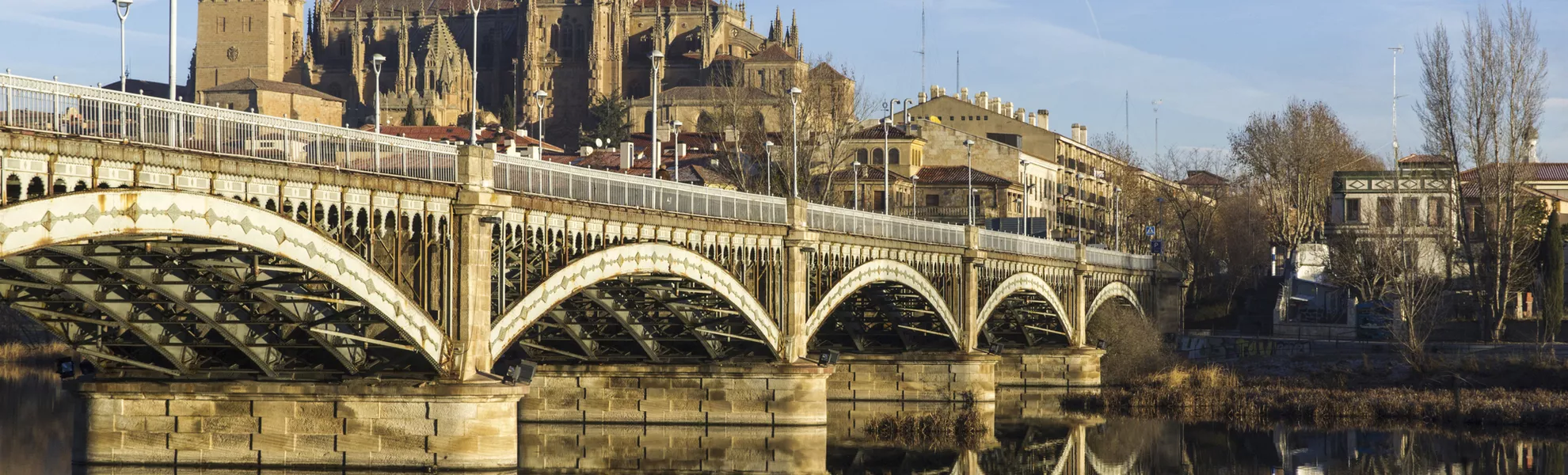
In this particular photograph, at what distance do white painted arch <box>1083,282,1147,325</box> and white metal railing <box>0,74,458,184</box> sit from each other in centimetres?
5334

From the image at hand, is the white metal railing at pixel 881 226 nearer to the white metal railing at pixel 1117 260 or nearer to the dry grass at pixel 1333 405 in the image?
the dry grass at pixel 1333 405

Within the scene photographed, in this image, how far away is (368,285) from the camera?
3244cm

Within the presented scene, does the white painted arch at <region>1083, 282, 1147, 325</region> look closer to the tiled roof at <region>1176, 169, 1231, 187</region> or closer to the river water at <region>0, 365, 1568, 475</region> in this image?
the river water at <region>0, 365, 1568, 475</region>

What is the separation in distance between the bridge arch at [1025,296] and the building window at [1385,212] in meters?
19.6

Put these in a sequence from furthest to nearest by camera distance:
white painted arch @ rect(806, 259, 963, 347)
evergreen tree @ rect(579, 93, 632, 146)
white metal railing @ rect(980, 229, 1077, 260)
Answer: evergreen tree @ rect(579, 93, 632, 146), white metal railing @ rect(980, 229, 1077, 260), white painted arch @ rect(806, 259, 963, 347)

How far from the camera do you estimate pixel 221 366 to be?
37406mm

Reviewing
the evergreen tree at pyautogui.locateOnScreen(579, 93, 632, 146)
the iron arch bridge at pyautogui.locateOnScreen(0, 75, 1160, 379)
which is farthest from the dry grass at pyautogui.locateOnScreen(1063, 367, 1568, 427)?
the evergreen tree at pyautogui.locateOnScreen(579, 93, 632, 146)

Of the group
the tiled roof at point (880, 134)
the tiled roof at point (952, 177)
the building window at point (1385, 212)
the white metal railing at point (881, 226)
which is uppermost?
the tiled roof at point (880, 134)

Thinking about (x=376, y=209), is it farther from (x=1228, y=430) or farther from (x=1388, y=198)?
(x=1388, y=198)

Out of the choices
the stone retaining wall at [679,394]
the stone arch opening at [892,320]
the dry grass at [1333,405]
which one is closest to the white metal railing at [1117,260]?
the stone arch opening at [892,320]

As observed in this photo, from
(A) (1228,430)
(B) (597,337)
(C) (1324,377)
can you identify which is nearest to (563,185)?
(B) (597,337)

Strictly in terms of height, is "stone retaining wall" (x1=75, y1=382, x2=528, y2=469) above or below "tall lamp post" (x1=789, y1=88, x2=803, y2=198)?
below

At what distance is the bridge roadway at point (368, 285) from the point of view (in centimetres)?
2762

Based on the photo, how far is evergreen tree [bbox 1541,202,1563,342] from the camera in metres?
78.3
